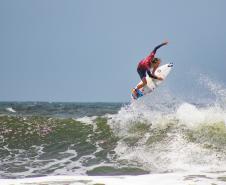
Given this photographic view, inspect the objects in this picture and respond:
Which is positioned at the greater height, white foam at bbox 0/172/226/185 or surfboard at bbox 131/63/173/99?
surfboard at bbox 131/63/173/99

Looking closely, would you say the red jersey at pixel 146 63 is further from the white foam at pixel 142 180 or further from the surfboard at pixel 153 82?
the white foam at pixel 142 180

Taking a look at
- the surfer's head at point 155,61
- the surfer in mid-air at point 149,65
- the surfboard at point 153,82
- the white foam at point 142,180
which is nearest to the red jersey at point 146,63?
the surfer in mid-air at point 149,65

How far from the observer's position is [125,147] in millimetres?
14578

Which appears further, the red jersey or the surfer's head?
the surfer's head

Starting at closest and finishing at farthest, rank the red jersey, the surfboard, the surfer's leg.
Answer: the red jersey < the surfer's leg < the surfboard

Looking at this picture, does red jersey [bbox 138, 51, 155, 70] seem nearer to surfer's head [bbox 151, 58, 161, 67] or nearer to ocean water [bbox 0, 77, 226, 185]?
surfer's head [bbox 151, 58, 161, 67]

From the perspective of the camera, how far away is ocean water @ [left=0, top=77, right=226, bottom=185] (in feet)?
32.8

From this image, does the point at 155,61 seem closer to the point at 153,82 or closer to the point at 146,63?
the point at 146,63

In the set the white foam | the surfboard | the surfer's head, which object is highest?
the surfer's head

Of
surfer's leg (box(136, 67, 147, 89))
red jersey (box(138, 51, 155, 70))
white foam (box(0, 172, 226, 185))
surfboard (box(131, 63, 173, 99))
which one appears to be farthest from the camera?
surfboard (box(131, 63, 173, 99))

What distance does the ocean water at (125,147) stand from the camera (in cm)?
1001

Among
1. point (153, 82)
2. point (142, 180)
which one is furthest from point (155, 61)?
point (142, 180)

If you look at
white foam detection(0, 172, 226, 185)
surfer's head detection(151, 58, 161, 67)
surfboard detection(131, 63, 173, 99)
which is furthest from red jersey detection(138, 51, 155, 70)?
white foam detection(0, 172, 226, 185)

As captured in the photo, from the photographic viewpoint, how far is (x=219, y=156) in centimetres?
1234
